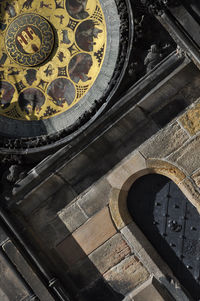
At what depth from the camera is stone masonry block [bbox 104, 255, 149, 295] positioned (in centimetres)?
619

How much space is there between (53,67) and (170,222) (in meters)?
2.77

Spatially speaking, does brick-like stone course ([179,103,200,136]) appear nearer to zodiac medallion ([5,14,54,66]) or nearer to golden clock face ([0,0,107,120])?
golden clock face ([0,0,107,120])

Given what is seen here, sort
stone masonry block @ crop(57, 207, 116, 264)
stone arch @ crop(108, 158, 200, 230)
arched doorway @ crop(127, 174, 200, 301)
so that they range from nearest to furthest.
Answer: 1. stone arch @ crop(108, 158, 200, 230)
2. arched doorway @ crop(127, 174, 200, 301)
3. stone masonry block @ crop(57, 207, 116, 264)

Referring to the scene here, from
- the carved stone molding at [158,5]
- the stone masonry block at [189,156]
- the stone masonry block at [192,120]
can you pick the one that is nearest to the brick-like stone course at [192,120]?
the stone masonry block at [192,120]

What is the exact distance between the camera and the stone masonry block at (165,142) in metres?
6.00

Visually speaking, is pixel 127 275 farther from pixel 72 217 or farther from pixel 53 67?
pixel 53 67

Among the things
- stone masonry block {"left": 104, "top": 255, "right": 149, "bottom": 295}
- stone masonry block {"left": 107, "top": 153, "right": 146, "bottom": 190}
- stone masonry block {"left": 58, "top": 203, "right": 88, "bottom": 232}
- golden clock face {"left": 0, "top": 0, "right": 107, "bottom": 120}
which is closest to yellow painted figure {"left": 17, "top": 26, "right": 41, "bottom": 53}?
golden clock face {"left": 0, "top": 0, "right": 107, "bottom": 120}

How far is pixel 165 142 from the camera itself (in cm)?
606

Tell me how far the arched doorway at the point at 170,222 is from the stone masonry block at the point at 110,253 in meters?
0.37

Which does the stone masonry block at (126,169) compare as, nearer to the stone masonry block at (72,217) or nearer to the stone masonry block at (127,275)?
the stone masonry block at (72,217)

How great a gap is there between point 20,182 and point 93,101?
1.50 m

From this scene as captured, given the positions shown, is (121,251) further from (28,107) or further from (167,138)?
(28,107)

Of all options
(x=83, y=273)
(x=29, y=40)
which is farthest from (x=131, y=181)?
(x=29, y=40)

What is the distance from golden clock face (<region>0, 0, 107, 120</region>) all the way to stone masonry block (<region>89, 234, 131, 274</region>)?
199cm
